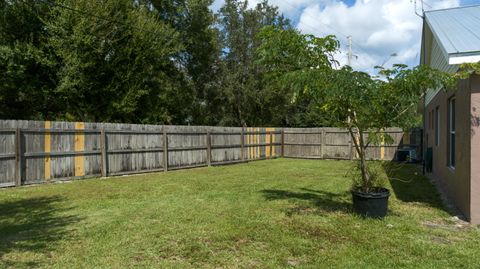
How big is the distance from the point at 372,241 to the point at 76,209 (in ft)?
17.1

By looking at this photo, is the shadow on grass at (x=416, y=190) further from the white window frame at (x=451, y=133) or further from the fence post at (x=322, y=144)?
the fence post at (x=322, y=144)

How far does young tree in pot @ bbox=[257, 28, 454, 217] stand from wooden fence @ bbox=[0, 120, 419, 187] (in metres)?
6.87

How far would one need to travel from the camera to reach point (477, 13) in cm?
984

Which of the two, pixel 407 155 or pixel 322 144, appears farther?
pixel 322 144

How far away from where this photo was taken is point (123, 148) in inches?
504

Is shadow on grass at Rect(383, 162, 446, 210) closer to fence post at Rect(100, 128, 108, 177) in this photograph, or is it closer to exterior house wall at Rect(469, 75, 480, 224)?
exterior house wall at Rect(469, 75, 480, 224)

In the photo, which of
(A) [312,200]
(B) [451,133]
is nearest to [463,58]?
(B) [451,133]

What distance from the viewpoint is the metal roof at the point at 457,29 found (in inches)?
249

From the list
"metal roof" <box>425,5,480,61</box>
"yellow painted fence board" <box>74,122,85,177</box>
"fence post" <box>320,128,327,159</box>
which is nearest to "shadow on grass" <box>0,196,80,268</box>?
"yellow painted fence board" <box>74,122,85,177</box>

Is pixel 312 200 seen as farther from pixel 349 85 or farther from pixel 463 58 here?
pixel 463 58

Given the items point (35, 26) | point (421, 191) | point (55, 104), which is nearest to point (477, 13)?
point (421, 191)

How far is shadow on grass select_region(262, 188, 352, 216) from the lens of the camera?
7.27 meters

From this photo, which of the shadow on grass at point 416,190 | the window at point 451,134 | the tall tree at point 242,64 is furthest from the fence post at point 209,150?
the tall tree at point 242,64

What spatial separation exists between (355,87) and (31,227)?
17.5ft
